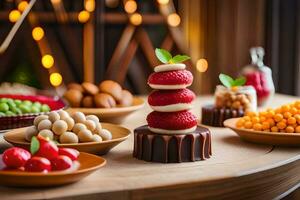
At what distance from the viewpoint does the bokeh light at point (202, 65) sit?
4.21 meters

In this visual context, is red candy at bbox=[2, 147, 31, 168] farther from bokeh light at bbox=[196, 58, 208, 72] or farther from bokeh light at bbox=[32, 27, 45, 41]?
bokeh light at bbox=[196, 58, 208, 72]

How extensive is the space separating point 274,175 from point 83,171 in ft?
1.78

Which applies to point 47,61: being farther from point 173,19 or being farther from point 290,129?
point 290,129

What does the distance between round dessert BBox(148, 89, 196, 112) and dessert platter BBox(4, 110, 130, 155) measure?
5.5 inches

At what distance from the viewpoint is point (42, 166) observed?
125 cm

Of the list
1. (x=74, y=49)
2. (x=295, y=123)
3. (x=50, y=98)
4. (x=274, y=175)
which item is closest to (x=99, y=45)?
(x=74, y=49)

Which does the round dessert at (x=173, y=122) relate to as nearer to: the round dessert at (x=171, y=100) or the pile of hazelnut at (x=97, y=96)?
the round dessert at (x=171, y=100)

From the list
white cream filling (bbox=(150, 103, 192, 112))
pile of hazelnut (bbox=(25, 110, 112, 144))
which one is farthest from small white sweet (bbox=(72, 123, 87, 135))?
white cream filling (bbox=(150, 103, 192, 112))

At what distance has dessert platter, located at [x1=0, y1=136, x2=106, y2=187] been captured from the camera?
123cm

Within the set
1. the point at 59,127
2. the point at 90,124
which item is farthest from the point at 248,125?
the point at 59,127

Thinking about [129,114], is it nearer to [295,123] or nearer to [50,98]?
[50,98]

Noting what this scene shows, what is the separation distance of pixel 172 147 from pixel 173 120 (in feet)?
0.24

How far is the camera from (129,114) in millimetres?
2219

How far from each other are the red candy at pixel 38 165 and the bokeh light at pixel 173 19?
295cm
